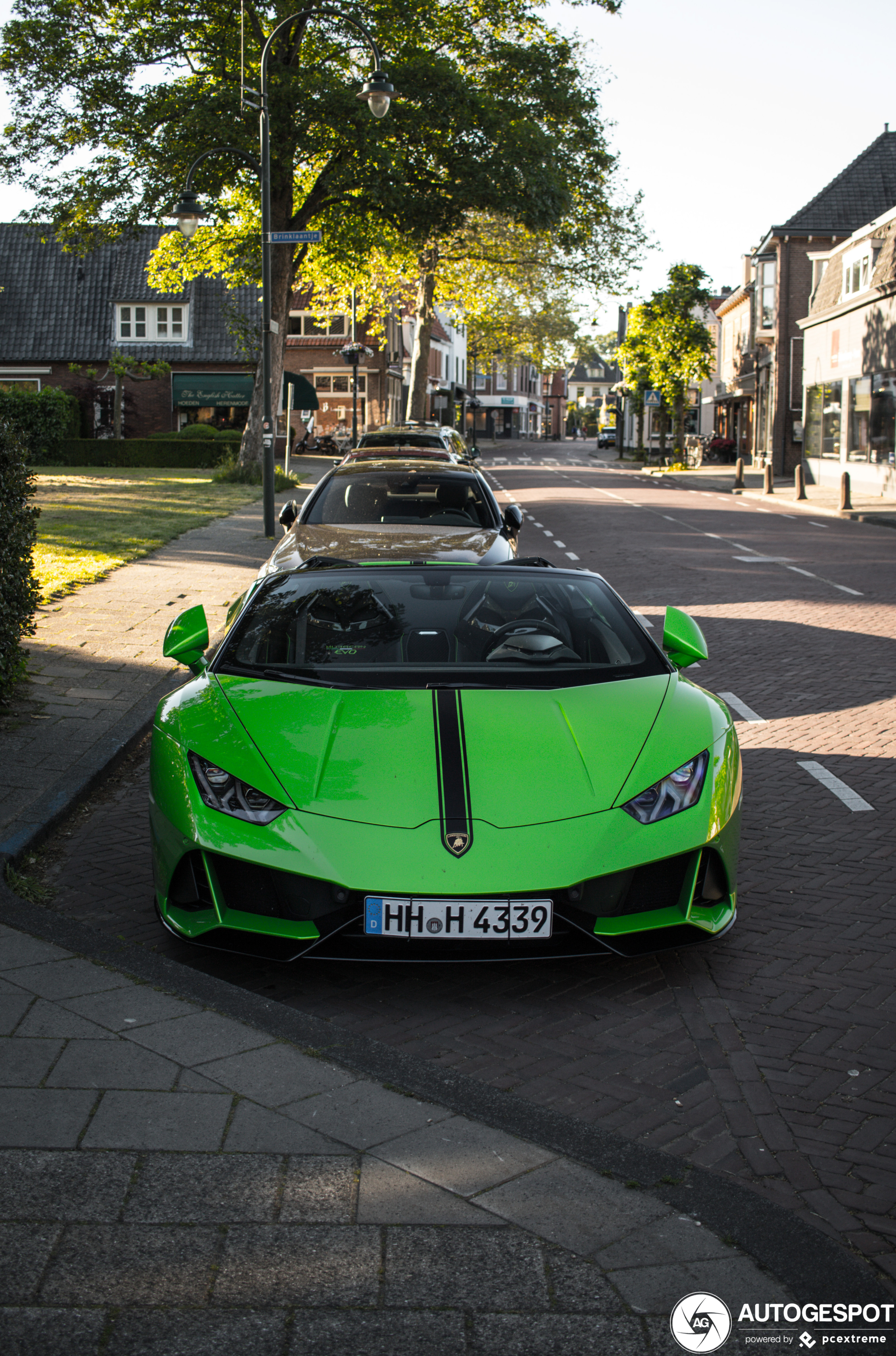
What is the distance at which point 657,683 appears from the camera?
15.2 feet

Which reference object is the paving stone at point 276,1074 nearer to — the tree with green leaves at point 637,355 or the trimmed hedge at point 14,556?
the trimmed hedge at point 14,556

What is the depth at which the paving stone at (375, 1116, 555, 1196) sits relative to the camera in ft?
8.93

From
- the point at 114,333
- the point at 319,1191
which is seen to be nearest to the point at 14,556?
the point at 319,1191

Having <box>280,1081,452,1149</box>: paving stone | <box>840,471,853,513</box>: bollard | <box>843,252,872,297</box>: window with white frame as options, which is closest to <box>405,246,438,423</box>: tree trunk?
<box>843,252,872,297</box>: window with white frame

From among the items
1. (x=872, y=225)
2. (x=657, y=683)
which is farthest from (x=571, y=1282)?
(x=872, y=225)

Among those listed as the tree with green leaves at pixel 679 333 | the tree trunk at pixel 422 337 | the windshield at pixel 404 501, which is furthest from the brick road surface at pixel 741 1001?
the tree with green leaves at pixel 679 333

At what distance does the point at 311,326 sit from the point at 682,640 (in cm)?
6089

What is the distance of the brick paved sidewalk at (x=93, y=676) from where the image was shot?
595 centimetres

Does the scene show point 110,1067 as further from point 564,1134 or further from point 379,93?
point 379,93

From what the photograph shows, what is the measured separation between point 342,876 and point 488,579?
76.3 inches

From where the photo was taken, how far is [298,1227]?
254cm

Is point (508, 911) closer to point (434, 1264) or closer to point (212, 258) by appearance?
point (434, 1264)

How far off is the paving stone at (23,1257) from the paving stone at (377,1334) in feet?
1.72

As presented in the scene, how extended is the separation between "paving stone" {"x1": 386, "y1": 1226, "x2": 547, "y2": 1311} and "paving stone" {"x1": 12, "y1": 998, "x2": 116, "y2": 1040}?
124cm
